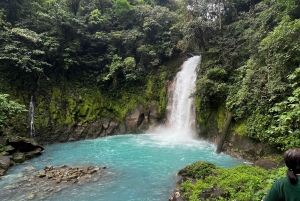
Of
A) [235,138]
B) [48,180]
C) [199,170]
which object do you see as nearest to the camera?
[199,170]

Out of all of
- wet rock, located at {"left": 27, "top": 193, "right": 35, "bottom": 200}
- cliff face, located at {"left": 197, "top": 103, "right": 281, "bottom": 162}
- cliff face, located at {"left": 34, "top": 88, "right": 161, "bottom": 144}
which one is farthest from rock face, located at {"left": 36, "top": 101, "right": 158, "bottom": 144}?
wet rock, located at {"left": 27, "top": 193, "right": 35, "bottom": 200}

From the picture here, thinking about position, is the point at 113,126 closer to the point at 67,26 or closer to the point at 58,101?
the point at 58,101

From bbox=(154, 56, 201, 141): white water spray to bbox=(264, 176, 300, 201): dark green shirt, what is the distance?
43.7 feet

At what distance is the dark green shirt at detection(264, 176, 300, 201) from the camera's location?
2.03 m

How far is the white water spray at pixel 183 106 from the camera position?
631 inches

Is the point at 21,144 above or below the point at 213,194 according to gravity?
below

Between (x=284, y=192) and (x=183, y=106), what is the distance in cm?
1495

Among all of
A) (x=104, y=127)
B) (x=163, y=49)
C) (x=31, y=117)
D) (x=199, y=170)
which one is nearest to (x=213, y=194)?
(x=199, y=170)

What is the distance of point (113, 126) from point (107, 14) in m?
11.8

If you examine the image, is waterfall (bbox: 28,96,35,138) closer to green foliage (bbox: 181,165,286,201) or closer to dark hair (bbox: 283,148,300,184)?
green foliage (bbox: 181,165,286,201)

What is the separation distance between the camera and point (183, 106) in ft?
55.8

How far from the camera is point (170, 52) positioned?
1912 cm

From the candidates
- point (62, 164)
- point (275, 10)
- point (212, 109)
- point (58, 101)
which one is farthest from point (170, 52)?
point (62, 164)

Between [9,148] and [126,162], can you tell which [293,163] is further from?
[9,148]
